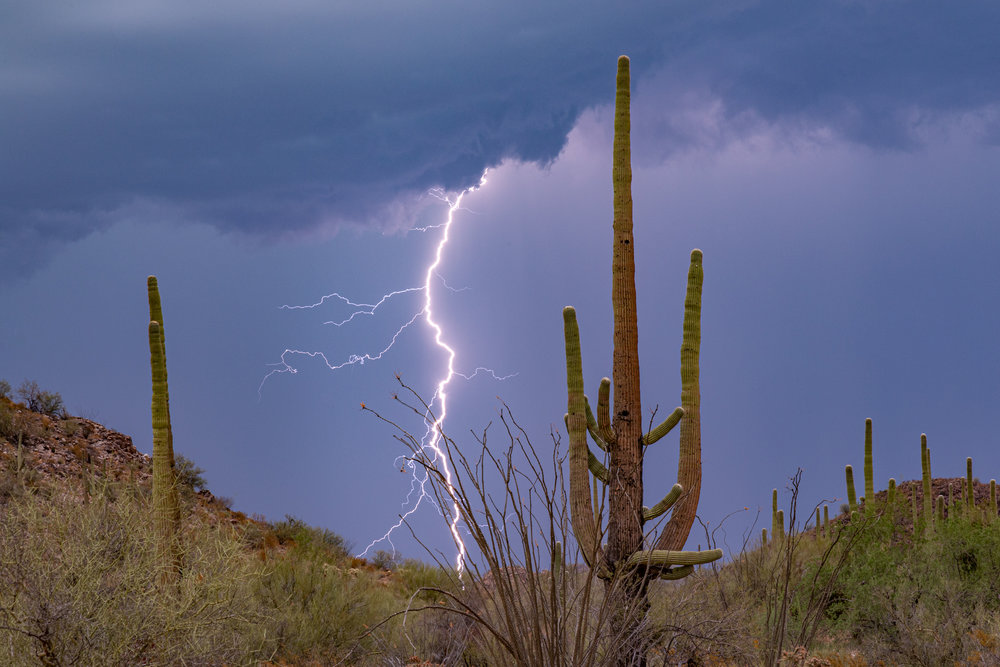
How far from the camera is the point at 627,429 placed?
7609 mm

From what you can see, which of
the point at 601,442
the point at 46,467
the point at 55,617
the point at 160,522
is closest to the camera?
the point at 55,617

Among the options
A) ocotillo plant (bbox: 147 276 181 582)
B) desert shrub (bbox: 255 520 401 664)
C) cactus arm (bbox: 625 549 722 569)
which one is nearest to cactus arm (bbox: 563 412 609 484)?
cactus arm (bbox: 625 549 722 569)

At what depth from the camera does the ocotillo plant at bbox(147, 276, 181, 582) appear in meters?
9.87

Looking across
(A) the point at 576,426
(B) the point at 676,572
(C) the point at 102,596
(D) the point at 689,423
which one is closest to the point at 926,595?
(B) the point at 676,572

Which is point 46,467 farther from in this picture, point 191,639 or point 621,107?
point 621,107

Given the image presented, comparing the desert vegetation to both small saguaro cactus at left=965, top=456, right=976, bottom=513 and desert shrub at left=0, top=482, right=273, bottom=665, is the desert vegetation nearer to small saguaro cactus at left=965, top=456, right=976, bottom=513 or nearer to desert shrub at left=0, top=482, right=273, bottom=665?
desert shrub at left=0, top=482, right=273, bottom=665

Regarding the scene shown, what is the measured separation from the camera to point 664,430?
780 centimetres

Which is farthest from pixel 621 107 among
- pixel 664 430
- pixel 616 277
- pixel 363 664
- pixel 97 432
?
pixel 97 432

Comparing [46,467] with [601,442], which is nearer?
[601,442]

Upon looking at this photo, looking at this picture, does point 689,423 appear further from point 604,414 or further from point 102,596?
point 102,596

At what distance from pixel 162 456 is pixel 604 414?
6332mm

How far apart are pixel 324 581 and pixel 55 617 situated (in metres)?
5.18

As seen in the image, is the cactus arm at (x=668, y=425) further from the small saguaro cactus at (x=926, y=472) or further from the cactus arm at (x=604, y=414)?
the small saguaro cactus at (x=926, y=472)

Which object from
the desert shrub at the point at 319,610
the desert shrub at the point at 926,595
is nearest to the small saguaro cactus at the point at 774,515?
the desert shrub at the point at 926,595
